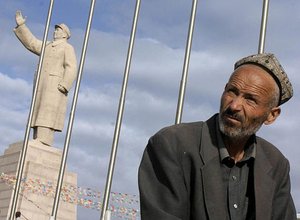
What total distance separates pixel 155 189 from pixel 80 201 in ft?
33.3

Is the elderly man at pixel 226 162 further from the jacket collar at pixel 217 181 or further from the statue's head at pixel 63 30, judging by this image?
the statue's head at pixel 63 30

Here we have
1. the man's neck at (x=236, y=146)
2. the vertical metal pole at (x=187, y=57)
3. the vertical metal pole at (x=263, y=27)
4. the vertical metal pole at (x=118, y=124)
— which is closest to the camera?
the man's neck at (x=236, y=146)

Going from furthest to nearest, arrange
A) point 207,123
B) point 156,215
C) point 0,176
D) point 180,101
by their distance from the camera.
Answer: point 0,176
point 180,101
point 207,123
point 156,215

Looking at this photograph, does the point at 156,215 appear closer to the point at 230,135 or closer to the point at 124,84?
the point at 230,135

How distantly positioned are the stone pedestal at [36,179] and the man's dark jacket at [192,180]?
9.35m

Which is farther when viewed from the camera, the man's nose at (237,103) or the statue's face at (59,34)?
the statue's face at (59,34)

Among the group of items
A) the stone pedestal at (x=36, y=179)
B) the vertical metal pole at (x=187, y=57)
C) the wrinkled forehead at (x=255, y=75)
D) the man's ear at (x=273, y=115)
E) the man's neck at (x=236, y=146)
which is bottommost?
the stone pedestal at (x=36, y=179)

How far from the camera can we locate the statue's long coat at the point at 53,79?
37.4 feet

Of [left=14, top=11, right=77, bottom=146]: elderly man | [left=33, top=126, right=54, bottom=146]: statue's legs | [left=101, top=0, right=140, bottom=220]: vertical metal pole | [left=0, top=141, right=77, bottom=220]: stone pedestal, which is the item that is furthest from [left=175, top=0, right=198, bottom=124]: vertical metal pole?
[left=33, top=126, right=54, bottom=146]: statue's legs

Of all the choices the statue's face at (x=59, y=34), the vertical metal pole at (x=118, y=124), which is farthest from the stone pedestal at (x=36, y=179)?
the vertical metal pole at (x=118, y=124)

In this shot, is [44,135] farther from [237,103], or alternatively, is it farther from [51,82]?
[237,103]

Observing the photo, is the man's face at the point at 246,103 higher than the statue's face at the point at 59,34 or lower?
lower

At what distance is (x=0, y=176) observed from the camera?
11.4 m

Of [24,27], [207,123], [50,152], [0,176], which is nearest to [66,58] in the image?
[24,27]
